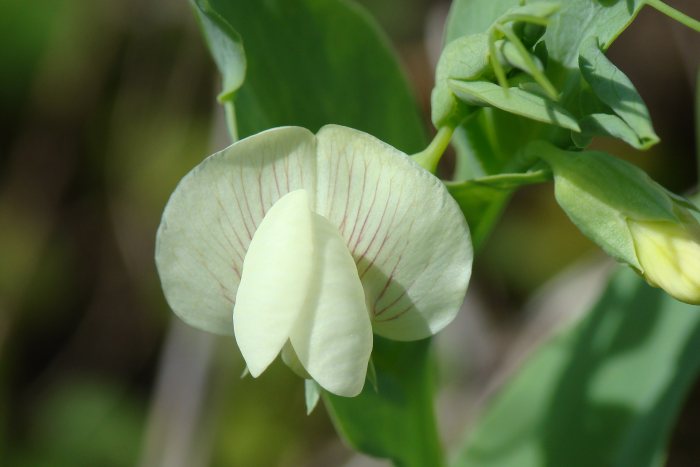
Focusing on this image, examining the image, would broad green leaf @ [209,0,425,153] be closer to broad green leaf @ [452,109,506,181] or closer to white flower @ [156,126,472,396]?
broad green leaf @ [452,109,506,181]

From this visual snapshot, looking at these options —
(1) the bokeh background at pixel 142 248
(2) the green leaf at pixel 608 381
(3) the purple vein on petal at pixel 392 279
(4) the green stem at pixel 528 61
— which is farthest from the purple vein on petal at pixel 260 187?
(1) the bokeh background at pixel 142 248

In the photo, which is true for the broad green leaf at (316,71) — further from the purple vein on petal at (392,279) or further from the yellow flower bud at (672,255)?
the yellow flower bud at (672,255)

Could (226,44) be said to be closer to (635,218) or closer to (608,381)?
(635,218)

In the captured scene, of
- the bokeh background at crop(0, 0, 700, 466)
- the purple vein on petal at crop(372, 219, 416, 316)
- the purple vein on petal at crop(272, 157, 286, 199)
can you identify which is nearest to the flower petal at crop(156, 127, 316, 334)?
the purple vein on petal at crop(272, 157, 286, 199)

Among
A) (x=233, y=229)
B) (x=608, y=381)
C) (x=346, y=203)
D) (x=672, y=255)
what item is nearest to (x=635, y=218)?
(x=672, y=255)

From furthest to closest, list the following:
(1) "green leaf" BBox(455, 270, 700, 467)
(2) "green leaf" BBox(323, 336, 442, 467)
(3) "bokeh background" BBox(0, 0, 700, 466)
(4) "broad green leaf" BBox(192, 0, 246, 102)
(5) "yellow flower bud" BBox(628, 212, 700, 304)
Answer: (3) "bokeh background" BBox(0, 0, 700, 466), (1) "green leaf" BBox(455, 270, 700, 467), (2) "green leaf" BBox(323, 336, 442, 467), (4) "broad green leaf" BBox(192, 0, 246, 102), (5) "yellow flower bud" BBox(628, 212, 700, 304)

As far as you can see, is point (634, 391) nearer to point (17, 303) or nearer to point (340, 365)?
point (340, 365)

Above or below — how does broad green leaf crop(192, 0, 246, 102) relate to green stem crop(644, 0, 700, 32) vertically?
below
